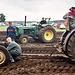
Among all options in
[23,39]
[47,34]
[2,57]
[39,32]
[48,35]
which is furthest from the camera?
[48,35]

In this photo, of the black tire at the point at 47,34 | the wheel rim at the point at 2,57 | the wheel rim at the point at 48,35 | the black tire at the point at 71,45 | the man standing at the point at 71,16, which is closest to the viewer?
the black tire at the point at 71,45

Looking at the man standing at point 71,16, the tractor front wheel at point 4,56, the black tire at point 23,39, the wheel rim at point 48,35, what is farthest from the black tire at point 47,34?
the tractor front wheel at point 4,56

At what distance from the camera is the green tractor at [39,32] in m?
11.0

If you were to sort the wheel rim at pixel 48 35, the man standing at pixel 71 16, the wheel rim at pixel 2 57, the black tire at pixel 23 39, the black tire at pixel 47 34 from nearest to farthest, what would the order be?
the wheel rim at pixel 2 57 < the man standing at pixel 71 16 < the black tire at pixel 23 39 < the black tire at pixel 47 34 < the wheel rim at pixel 48 35

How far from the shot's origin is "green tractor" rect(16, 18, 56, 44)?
11.0m

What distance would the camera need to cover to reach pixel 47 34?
37.5 ft

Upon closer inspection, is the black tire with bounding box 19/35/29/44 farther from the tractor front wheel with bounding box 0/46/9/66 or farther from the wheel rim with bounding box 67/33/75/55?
the wheel rim with bounding box 67/33/75/55

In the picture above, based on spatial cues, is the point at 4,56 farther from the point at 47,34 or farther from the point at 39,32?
the point at 47,34

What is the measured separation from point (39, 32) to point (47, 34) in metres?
0.72

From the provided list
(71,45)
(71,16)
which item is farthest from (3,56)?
(71,16)

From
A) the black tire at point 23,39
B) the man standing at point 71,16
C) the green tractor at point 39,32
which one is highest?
the man standing at point 71,16

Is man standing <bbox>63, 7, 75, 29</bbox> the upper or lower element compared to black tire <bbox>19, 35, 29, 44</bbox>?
upper

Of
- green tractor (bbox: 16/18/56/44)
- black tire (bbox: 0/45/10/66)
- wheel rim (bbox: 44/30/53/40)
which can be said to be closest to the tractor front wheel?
black tire (bbox: 0/45/10/66)

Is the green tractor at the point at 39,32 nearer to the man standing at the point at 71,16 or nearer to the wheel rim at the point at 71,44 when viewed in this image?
the man standing at the point at 71,16
